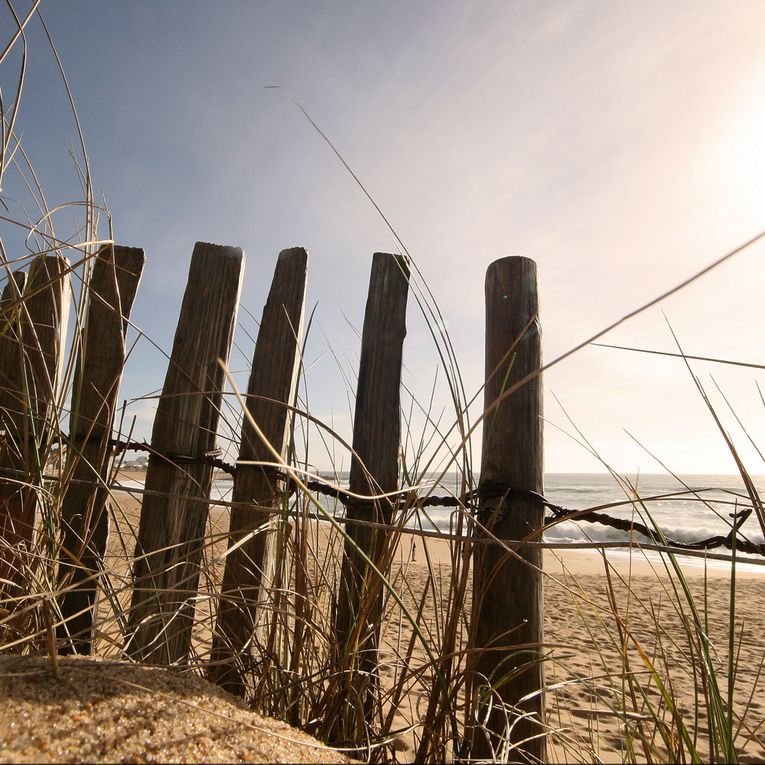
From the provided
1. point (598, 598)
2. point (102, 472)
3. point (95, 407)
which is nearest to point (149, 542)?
point (102, 472)

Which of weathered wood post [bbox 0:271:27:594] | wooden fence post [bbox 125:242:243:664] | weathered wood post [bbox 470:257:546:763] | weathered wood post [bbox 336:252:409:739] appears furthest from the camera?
wooden fence post [bbox 125:242:243:664]

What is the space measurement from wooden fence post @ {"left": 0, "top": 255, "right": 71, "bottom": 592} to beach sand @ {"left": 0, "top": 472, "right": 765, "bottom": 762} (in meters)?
0.31

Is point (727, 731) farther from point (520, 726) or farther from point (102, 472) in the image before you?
point (102, 472)

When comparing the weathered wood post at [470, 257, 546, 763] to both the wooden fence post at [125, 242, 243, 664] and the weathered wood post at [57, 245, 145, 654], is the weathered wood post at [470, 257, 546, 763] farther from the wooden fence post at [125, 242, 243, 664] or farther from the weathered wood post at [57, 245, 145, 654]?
the weathered wood post at [57, 245, 145, 654]

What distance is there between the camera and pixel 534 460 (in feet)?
5.32

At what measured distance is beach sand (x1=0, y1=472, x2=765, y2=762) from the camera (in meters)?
1.05

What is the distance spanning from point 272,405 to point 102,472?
2.05 ft

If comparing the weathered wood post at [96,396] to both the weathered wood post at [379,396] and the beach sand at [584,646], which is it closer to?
the beach sand at [584,646]

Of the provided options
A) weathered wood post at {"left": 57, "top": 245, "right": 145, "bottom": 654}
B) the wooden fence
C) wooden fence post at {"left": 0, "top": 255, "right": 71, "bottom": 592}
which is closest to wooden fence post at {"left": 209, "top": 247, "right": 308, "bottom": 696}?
the wooden fence

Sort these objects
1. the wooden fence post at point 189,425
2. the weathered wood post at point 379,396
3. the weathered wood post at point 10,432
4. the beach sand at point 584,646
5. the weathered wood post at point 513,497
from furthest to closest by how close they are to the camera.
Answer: the wooden fence post at point 189,425 < the weathered wood post at point 379,396 < the weathered wood post at point 10,432 < the weathered wood post at point 513,497 < the beach sand at point 584,646

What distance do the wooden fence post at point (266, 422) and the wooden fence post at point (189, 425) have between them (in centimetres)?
14

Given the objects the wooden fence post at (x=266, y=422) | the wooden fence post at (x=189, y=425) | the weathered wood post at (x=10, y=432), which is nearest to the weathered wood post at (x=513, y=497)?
the wooden fence post at (x=266, y=422)

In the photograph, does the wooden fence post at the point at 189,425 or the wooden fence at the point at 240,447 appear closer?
the wooden fence at the point at 240,447

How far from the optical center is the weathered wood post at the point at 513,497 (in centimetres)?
146
